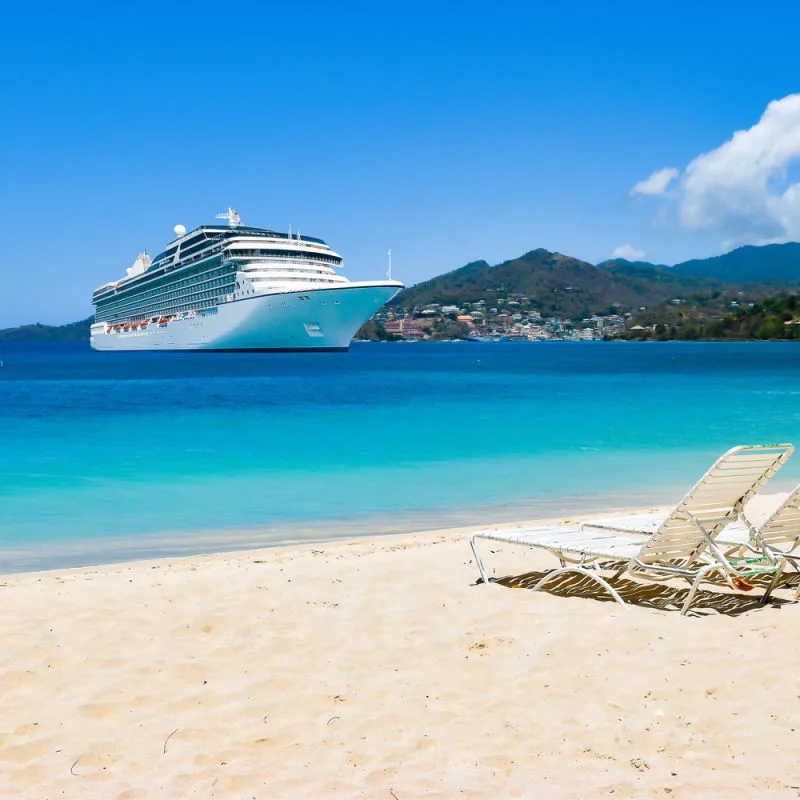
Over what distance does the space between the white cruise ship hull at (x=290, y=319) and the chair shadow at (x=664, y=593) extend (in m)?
51.5

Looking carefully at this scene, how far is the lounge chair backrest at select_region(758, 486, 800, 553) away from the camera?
4.70 metres

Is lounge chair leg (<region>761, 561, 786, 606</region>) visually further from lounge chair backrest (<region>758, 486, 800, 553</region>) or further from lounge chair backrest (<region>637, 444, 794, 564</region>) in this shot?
lounge chair backrest (<region>637, 444, 794, 564</region>)

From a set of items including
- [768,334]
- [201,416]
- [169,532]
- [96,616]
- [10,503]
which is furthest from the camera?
[768,334]

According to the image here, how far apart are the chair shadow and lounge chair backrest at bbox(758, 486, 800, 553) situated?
315 millimetres

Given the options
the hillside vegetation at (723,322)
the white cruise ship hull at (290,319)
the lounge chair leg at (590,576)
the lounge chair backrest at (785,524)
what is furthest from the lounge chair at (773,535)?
the hillside vegetation at (723,322)

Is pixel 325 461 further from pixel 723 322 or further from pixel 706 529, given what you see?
pixel 723 322

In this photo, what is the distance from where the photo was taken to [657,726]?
3.12m

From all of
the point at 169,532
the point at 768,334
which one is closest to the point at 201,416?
the point at 169,532

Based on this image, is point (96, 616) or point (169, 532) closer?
point (96, 616)

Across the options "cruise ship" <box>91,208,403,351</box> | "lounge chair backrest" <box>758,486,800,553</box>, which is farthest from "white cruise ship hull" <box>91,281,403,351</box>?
"lounge chair backrest" <box>758,486,800,553</box>

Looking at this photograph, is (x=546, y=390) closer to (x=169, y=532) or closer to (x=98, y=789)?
(x=169, y=532)

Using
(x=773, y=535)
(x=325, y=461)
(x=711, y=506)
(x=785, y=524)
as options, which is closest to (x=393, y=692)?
(x=711, y=506)

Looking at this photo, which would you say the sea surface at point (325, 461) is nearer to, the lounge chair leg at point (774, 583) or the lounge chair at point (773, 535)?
the lounge chair at point (773, 535)

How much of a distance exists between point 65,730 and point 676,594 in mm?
3380
